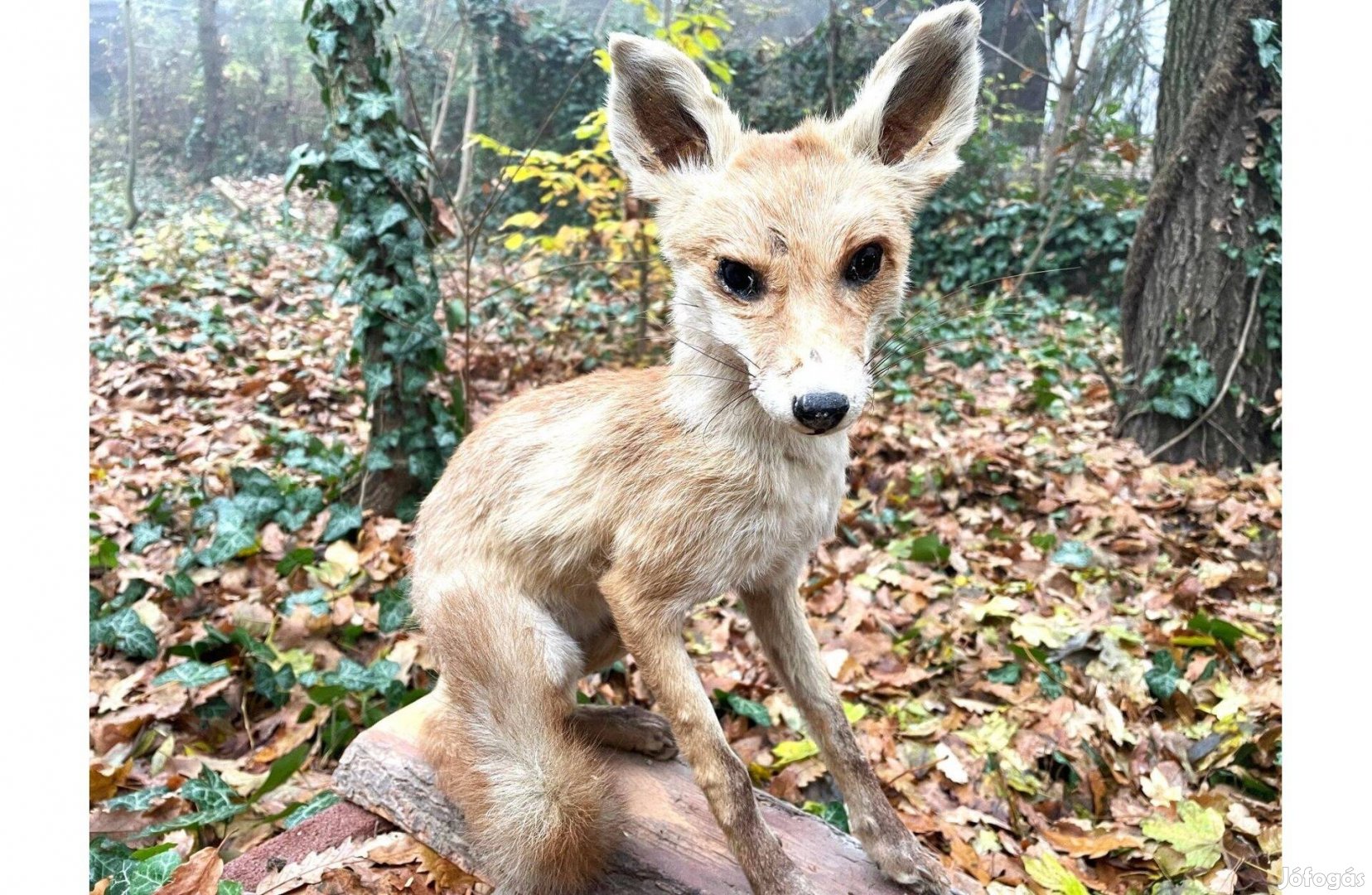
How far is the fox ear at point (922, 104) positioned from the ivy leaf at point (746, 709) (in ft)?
6.88

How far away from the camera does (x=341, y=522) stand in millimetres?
4211

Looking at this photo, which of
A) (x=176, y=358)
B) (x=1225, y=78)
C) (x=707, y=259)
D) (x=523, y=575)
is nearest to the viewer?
(x=707, y=259)

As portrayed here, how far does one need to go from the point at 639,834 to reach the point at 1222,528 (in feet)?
12.2

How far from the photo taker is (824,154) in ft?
6.16

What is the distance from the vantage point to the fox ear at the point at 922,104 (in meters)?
1.90

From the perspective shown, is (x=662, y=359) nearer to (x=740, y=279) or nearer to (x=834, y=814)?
(x=834, y=814)

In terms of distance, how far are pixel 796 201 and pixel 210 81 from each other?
22.4 ft

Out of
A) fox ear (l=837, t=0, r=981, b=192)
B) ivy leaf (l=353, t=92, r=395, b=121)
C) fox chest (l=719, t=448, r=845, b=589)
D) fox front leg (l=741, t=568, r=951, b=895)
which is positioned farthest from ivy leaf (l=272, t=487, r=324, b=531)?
fox ear (l=837, t=0, r=981, b=192)

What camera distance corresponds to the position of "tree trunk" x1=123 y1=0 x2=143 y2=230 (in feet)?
Result: 17.7

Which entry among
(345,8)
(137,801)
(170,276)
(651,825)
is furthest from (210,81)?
(651,825)

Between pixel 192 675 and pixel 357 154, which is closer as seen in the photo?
pixel 192 675

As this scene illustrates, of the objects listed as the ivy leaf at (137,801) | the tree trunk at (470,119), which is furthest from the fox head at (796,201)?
the tree trunk at (470,119)

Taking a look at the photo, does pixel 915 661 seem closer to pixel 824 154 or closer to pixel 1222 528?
pixel 1222 528
